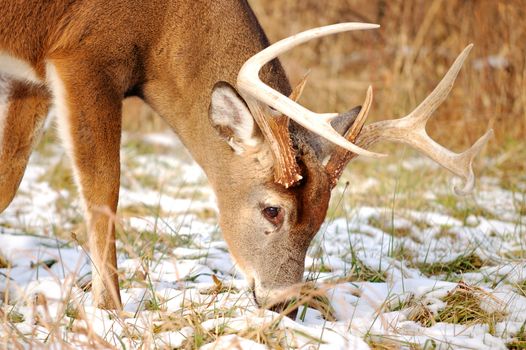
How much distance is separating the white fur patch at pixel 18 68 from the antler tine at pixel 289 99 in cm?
118

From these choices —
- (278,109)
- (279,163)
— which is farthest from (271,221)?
(278,109)

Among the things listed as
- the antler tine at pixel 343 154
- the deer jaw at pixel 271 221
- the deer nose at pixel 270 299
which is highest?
the antler tine at pixel 343 154

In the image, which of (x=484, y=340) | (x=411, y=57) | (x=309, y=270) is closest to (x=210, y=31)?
(x=309, y=270)

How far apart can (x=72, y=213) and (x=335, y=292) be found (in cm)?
306

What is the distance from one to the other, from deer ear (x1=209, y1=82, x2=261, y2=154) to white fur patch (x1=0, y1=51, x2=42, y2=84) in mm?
1005

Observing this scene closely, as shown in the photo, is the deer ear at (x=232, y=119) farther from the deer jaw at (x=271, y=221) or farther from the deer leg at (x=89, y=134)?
the deer leg at (x=89, y=134)

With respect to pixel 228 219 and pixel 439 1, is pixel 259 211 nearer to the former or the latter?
pixel 228 219

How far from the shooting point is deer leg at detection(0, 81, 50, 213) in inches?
198

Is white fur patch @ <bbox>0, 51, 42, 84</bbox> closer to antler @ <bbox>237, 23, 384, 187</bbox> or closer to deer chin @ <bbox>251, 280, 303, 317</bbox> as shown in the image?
antler @ <bbox>237, 23, 384, 187</bbox>

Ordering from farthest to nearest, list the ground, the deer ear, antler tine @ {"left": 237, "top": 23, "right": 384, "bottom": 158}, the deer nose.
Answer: the deer ear → the deer nose → antler tine @ {"left": 237, "top": 23, "right": 384, "bottom": 158} → the ground

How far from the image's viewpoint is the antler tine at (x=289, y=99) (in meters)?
4.16

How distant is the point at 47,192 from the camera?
301 inches

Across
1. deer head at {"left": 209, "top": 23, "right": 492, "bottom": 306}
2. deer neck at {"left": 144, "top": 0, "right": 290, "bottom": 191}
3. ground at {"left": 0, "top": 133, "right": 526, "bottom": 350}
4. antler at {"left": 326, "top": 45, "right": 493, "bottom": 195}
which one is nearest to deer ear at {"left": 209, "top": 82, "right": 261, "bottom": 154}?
deer head at {"left": 209, "top": 23, "right": 492, "bottom": 306}

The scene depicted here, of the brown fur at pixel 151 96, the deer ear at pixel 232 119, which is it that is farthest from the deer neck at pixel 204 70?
the deer ear at pixel 232 119
